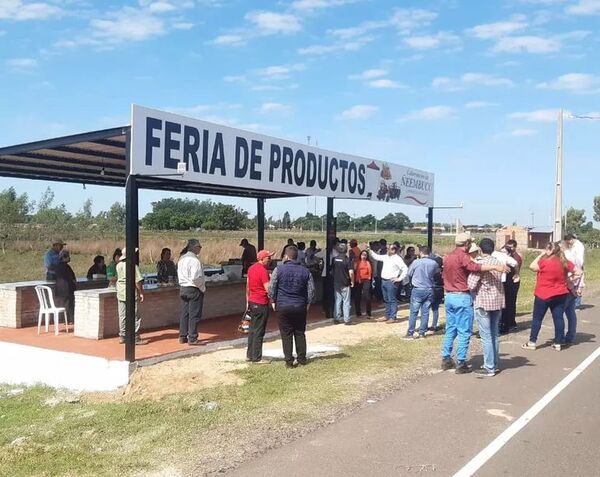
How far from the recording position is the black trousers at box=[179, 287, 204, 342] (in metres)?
9.73

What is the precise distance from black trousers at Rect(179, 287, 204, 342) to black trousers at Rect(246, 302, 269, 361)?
1268 millimetres

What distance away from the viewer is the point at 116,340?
33.2ft

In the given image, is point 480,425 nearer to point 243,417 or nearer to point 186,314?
point 243,417

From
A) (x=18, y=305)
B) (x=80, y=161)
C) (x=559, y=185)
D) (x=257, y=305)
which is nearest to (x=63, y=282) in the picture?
(x=18, y=305)

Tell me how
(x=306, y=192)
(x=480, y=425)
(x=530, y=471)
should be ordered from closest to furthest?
(x=530, y=471)
(x=480, y=425)
(x=306, y=192)

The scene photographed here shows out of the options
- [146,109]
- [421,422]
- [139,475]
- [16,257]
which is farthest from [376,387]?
[16,257]

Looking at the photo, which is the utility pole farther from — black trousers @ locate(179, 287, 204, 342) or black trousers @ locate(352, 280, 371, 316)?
black trousers @ locate(179, 287, 204, 342)

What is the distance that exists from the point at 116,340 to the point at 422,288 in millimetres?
5459

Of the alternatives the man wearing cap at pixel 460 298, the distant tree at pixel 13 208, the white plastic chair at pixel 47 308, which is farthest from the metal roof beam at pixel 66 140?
the distant tree at pixel 13 208

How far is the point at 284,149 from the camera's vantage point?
11164mm

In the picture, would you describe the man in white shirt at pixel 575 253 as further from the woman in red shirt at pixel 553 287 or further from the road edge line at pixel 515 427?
the road edge line at pixel 515 427

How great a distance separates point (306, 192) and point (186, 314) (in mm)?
3659

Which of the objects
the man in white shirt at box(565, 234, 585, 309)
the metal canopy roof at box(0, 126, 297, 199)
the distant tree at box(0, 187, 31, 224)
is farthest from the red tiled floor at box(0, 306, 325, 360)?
the distant tree at box(0, 187, 31, 224)

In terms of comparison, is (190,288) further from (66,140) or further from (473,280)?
(473,280)
